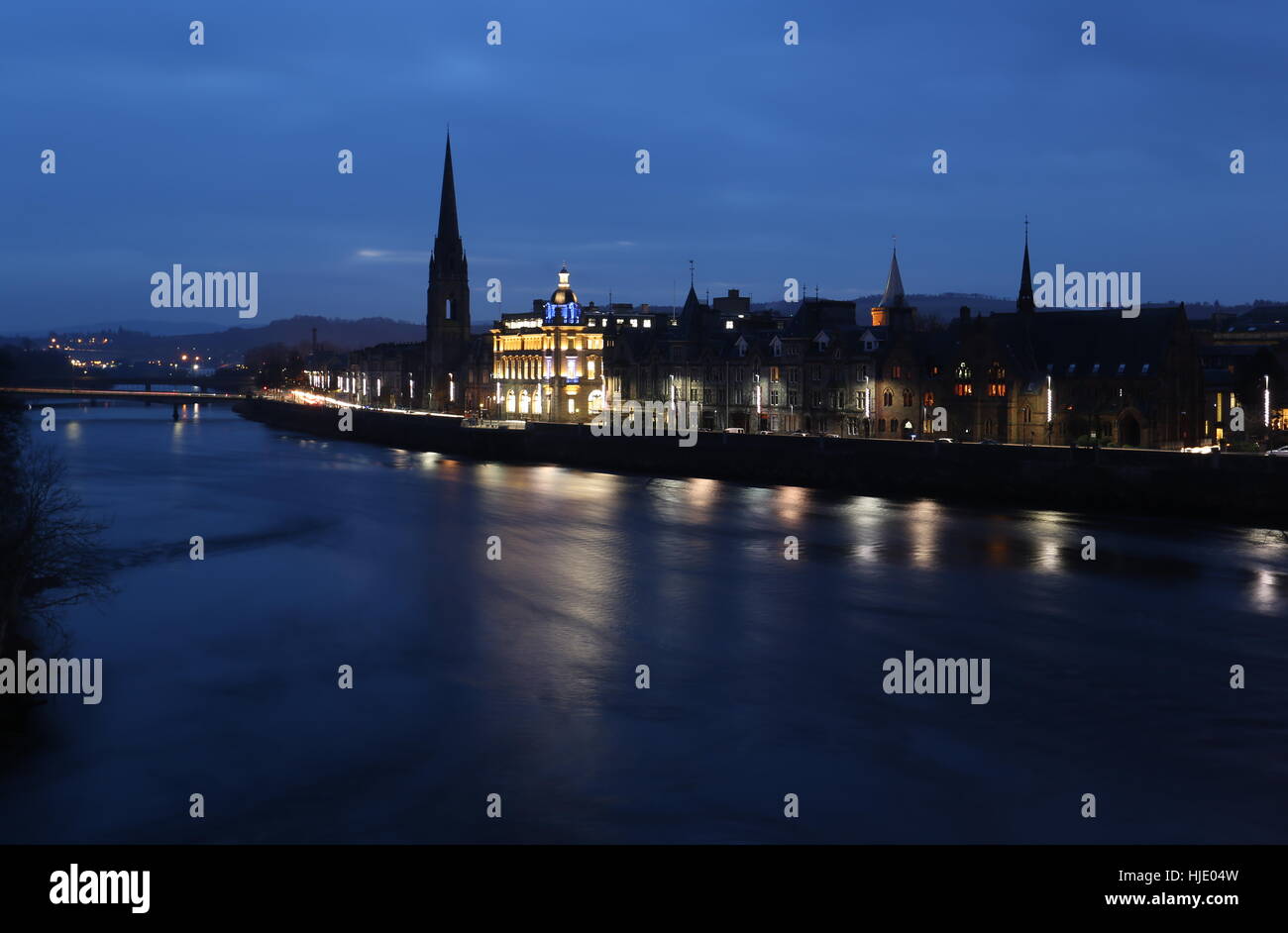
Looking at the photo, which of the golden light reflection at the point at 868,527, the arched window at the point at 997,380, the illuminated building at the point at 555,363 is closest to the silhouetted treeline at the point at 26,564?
the golden light reflection at the point at 868,527

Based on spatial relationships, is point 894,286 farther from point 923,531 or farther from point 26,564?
point 26,564

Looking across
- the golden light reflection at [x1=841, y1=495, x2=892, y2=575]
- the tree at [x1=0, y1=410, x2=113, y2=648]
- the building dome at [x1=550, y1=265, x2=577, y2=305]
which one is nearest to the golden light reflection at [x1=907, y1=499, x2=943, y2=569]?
the golden light reflection at [x1=841, y1=495, x2=892, y2=575]

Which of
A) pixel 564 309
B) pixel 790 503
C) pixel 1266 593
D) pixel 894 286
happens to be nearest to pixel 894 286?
pixel 894 286

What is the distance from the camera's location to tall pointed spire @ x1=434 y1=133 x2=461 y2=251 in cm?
14938

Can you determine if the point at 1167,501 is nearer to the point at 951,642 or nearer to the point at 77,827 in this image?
the point at 951,642

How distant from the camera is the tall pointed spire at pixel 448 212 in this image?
149375mm

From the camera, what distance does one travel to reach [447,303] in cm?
14712

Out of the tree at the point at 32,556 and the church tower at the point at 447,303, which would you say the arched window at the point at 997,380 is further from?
the church tower at the point at 447,303

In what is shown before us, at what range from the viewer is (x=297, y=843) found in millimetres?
17234

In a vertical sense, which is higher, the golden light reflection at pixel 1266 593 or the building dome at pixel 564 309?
the building dome at pixel 564 309

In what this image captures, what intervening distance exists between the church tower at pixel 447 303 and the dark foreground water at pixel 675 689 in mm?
96766

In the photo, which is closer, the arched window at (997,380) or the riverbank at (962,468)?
the riverbank at (962,468)

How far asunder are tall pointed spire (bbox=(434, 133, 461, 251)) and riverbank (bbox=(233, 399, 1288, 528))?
64.5m
